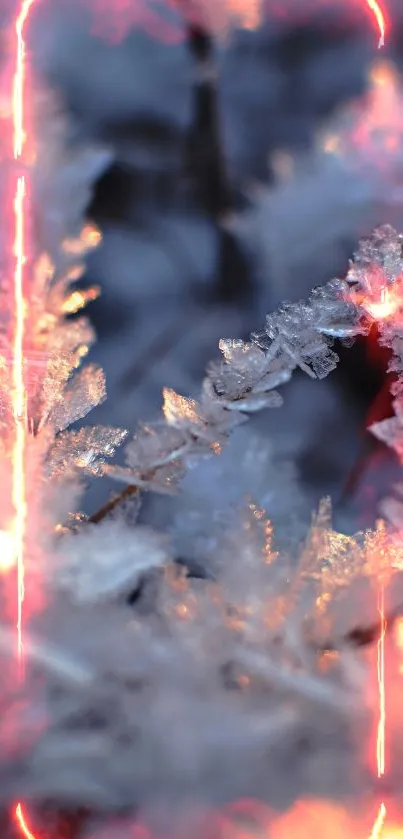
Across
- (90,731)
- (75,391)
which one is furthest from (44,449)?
(90,731)

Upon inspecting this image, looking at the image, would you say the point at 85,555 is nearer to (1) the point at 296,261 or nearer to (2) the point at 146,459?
(2) the point at 146,459

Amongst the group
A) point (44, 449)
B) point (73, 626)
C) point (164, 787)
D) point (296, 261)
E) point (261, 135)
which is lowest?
point (164, 787)

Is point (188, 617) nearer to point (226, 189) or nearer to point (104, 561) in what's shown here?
point (104, 561)

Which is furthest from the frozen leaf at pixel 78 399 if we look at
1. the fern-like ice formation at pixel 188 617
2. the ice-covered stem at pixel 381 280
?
the ice-covered stem at pixel 381 280

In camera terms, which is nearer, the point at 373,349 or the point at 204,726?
the point at 204,726

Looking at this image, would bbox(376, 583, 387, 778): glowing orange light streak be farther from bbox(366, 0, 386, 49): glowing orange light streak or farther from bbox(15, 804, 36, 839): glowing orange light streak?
bbox(366, 0, 386, 49): glowing orange light streak

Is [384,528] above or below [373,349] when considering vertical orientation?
below

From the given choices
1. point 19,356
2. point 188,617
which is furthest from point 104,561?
point 19,356

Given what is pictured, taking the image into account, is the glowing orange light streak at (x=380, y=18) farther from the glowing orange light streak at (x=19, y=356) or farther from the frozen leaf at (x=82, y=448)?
the frozen leaf at (x=82, y=448)

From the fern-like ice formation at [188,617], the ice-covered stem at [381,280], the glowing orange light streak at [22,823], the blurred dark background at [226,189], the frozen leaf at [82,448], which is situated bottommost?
the glowing orange light streak at [22,823]
